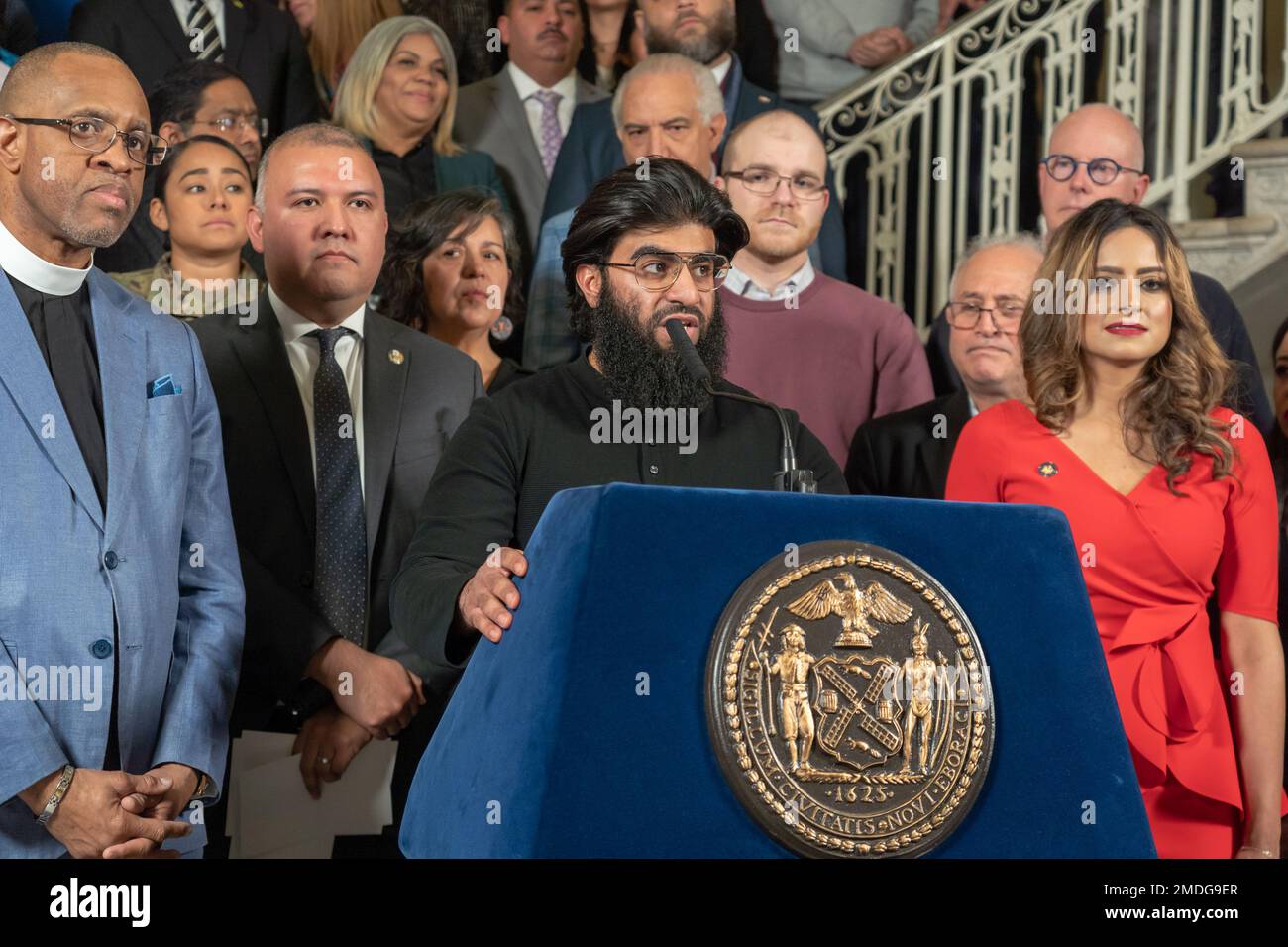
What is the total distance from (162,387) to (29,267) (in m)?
0.32

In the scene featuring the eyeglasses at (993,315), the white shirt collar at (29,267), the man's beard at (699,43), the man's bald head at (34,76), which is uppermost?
the man's beard at (699,43)

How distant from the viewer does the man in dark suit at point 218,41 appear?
4.04 meters

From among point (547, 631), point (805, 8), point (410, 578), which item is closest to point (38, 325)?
point (410, 578)

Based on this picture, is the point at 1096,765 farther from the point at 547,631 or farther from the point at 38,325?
the point at 38,325

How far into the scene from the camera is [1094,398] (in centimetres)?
299

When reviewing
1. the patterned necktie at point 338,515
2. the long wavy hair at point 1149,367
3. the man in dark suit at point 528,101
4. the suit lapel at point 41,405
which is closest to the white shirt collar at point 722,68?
the man in dark suit at point 528,101

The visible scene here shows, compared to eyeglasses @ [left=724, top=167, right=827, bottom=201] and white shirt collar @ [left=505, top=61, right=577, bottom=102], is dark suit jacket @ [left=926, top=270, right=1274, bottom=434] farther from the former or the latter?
white shirt collar @ [left=505, top=61, right=577, bottom=102]

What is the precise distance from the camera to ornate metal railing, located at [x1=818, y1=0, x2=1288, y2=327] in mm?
4926

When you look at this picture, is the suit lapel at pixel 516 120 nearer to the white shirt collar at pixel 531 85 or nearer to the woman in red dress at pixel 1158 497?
the white shirt collar at pixel 531 85

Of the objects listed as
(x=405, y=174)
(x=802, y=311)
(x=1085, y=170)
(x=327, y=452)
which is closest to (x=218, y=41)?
(x=405, y=174)

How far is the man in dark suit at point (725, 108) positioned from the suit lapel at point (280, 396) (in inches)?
41.1

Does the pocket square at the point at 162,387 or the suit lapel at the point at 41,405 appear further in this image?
the pocket square at the point at 162,387

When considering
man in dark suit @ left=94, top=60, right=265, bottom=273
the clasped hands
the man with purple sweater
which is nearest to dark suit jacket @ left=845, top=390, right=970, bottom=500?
the man with purple sweater

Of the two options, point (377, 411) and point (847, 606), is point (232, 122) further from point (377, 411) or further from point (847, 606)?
point (847, 606)
